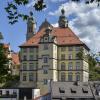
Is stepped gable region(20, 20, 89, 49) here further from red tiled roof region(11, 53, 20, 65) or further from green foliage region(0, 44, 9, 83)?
green foliage region(0, 44, 9, 83)

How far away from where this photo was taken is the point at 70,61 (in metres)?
101

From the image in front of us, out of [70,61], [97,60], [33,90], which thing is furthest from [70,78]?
[97,60]

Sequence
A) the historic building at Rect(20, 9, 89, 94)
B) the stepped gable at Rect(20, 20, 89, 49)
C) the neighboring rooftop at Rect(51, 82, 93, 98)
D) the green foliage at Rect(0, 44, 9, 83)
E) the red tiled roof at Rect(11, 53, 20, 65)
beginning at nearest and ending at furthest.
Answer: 1. the green foliage at Rect(0, 44, 9, 83)
2. the neighboring rooftop at Rect(51, 82, 93, 98)
3. the historic building at Rect(20, 9, 89, 94)
4. the stepped gable at Rect(20, 20, 89, 49)
5. the red tiled roof at Rect(11, 53, 20, 65)

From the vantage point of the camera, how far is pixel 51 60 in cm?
9919

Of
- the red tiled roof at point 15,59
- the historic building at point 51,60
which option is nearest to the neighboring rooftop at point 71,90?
the historic building at point 51,60

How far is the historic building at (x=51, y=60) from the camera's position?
9894 cm

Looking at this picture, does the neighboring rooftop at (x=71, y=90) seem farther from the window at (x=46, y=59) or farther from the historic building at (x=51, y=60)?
the window at (x=46, y=59)

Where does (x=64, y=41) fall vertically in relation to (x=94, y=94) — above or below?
above

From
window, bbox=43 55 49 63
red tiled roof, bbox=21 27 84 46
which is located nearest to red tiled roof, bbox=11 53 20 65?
red tiled roof, bbox=21 27 84 46

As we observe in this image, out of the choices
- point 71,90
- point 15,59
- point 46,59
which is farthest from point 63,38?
point 71,90

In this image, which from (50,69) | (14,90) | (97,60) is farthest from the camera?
(50,69)

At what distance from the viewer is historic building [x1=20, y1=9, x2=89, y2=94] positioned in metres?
98.9

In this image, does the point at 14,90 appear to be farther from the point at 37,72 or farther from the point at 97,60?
the point at 97,60

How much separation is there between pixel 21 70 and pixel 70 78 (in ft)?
38.8
